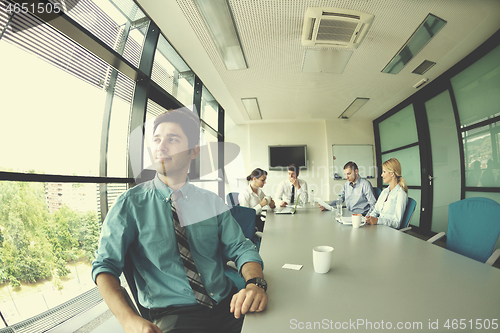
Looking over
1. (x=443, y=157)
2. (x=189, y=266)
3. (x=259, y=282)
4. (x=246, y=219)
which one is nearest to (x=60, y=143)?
(x=189, y=266)

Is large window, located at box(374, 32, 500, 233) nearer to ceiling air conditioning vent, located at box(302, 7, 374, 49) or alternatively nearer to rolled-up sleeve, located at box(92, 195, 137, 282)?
ceiling air conditioning vent, located at box(302, 7, 374, 49)

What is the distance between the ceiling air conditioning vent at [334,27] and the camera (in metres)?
2.43

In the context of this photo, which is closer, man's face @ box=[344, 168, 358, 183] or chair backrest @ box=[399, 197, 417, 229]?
chair backrest @ box=[399, 197, 417, 229]

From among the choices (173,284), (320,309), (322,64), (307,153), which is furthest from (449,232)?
(307,153)

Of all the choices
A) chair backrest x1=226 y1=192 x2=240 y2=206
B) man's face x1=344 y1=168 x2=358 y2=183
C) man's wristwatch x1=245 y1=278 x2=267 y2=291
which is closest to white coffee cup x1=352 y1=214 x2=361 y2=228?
man's wristwatch x1=245 y1=278 x2=267 y2=291

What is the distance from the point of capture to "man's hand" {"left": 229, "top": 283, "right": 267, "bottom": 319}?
0.73 metres

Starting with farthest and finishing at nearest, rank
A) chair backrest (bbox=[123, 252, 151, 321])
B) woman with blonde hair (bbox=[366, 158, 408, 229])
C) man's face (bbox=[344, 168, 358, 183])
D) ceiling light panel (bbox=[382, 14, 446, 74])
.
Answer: man's face (bbox=[344, 168, 358, 183]), ceiling light panel (bbox=[382, 14, 446, 74]), woman with blonde hair (bbox=[366, 158, 408, 229]), chair backrest (bbox=[123, 252, 151, 321])

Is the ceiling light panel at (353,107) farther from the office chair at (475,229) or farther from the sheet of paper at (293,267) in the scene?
the sheet of paper at (293,267)

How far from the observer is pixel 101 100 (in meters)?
2.10

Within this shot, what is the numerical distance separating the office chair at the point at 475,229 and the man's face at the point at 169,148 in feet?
6.04

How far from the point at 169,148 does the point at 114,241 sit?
44 cm

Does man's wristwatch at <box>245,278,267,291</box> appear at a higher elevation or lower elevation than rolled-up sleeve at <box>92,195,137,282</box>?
lower

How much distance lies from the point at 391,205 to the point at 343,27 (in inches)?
84.4

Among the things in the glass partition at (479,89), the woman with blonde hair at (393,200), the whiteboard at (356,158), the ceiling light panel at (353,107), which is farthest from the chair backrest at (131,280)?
the whiteboard at (356,158)
